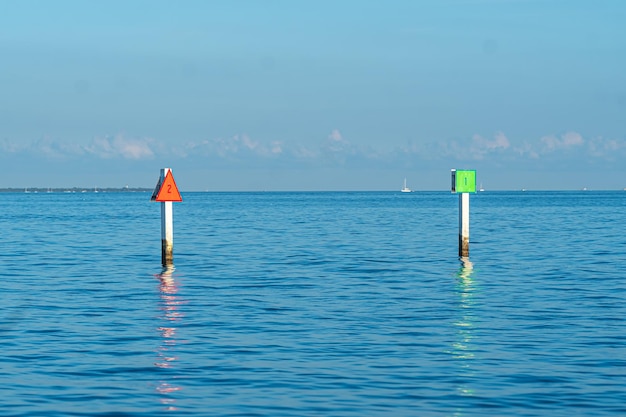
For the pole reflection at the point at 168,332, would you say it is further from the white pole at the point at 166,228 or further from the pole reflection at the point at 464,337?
the pole reflection at the point at 464,337

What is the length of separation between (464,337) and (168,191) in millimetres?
13189

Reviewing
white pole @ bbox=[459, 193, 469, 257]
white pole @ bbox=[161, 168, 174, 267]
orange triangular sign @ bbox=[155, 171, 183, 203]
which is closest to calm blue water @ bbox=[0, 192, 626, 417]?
white pole @ bbox=[161, 168, 174, 267]

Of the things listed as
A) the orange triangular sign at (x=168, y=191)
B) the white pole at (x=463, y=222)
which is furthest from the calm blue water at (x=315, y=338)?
the orange triangular sign at (x=168, y=191)

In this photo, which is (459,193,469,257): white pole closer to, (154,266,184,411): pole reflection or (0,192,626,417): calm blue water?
(0,192,626,417): calm blue water

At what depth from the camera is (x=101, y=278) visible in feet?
93.8

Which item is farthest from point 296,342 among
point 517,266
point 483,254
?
point 483,254

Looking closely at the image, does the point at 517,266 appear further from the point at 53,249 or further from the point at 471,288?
the point at 53,249

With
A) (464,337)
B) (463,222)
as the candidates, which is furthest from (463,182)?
(464,337)

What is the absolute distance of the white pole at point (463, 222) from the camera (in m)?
31.5

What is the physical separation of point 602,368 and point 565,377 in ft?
3.03

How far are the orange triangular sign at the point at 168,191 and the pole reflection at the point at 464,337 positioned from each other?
26.3 feet

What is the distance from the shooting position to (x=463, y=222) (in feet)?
106

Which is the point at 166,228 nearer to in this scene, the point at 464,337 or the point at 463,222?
the point at 463,222

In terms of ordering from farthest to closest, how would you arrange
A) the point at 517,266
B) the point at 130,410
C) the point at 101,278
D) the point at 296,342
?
the point at 517,266 → the point at 101,278 → the point at 296,342 → the point at 130,410
